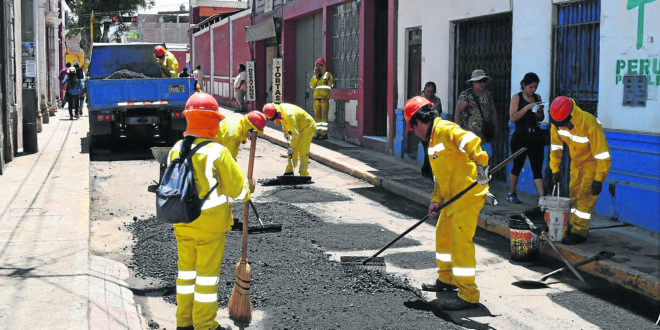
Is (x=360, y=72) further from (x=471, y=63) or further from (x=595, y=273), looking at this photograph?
(x=595, y=273)

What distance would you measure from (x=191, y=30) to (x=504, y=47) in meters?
39.6

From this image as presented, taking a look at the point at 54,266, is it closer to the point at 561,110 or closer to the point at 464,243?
the point at 464,243

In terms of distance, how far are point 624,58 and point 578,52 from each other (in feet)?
3.67

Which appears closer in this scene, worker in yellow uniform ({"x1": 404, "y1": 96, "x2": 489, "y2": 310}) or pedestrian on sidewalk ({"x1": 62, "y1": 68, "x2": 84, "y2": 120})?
worker in yellow uniform ({"x1": 404, "y1": 96, "x2": 489, "y2": 310})

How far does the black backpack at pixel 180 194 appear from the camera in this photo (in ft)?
15.3

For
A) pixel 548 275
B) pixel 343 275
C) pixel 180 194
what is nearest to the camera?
pixel 180 194

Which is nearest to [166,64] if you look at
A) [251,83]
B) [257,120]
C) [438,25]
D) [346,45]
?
[346,45]

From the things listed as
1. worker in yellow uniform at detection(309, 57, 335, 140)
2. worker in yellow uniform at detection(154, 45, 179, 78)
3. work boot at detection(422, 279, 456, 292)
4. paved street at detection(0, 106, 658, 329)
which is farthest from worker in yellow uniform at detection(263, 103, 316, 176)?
worker in yellow uniform at detection(309, 57, 335, 140)

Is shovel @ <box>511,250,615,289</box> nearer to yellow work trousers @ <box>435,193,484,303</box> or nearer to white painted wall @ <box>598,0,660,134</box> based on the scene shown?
yellow work trousers @ <box>435,193,484,303</box>

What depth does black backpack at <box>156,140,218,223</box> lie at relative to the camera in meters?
4.66

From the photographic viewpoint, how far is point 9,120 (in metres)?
13.8

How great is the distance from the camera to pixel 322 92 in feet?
61.7

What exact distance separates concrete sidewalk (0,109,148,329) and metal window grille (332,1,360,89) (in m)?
8.20

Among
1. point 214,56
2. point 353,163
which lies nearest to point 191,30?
point 214,56
